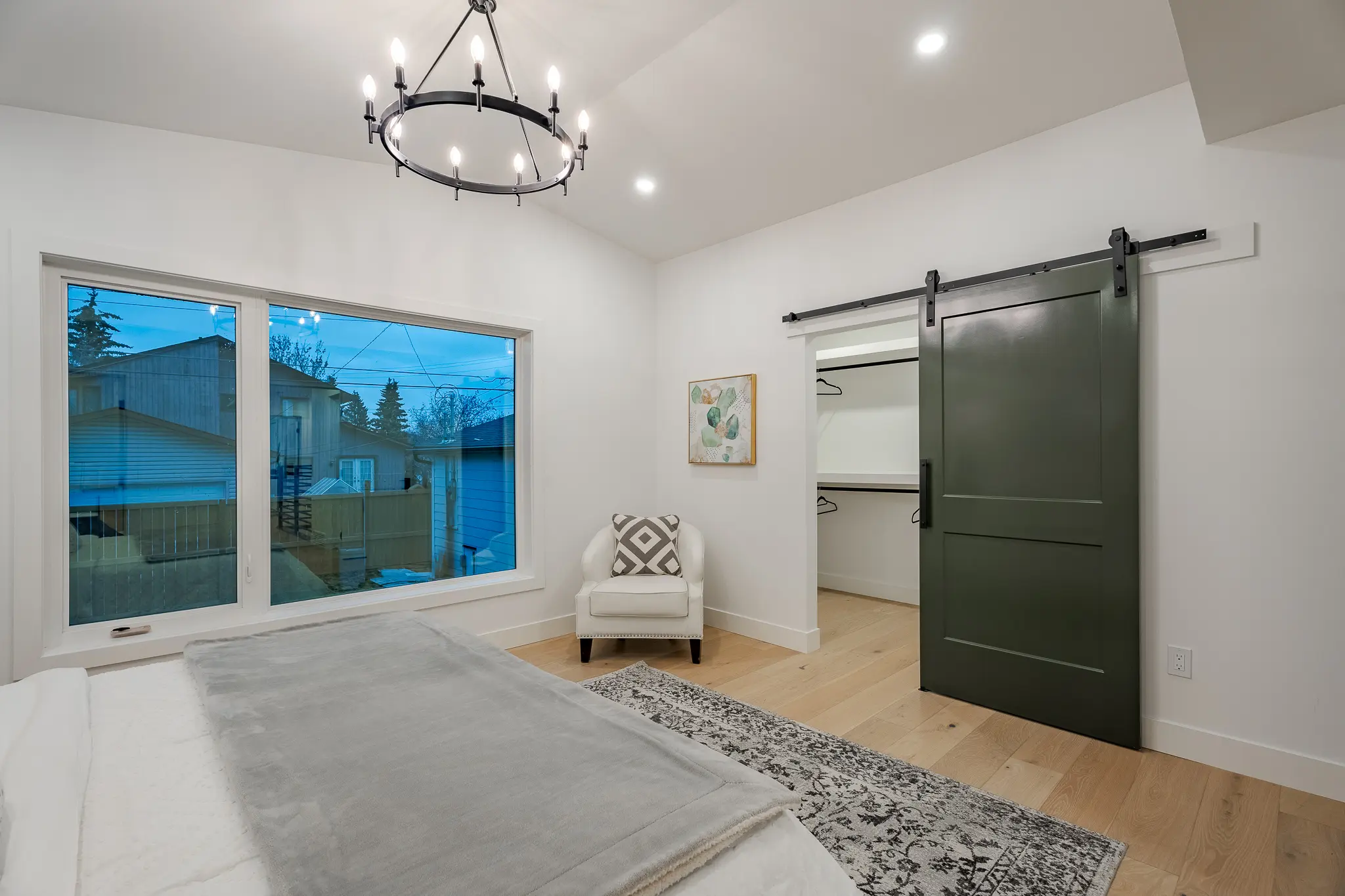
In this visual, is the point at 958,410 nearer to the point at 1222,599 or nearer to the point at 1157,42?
the point at 1222,599

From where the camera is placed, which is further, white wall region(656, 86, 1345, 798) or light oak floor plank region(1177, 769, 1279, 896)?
white wall region(656, 86, 1345, 798)

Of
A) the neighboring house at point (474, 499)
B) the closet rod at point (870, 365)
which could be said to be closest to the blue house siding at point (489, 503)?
the neighboring house at point (474, 499)

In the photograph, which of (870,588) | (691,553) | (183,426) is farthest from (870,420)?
(183,426)

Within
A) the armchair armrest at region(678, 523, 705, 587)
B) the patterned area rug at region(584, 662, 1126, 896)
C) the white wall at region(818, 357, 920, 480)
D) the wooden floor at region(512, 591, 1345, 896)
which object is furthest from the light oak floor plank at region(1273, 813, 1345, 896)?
the white wall at region(818, 357, 920, 480)

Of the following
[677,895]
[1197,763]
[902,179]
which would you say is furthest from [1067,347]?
[677,895]

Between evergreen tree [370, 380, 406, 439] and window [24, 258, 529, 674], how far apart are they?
11 millimetres

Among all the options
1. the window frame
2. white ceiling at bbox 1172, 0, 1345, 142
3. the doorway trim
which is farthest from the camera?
the doorway trim

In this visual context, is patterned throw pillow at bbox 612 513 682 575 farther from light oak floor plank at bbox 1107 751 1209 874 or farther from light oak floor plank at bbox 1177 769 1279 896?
light oak floor plank at bbox 1177 769 1279 896

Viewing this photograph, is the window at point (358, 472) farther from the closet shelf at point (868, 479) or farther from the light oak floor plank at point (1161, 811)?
the light oak floor plank at point (1161, 811)

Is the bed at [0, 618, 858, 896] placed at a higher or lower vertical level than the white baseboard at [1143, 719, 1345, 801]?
higher

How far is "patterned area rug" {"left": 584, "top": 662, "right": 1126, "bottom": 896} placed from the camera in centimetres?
175

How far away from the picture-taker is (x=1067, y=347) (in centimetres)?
268

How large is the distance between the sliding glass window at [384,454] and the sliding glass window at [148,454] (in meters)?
0.24

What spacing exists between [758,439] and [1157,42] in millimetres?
2590
